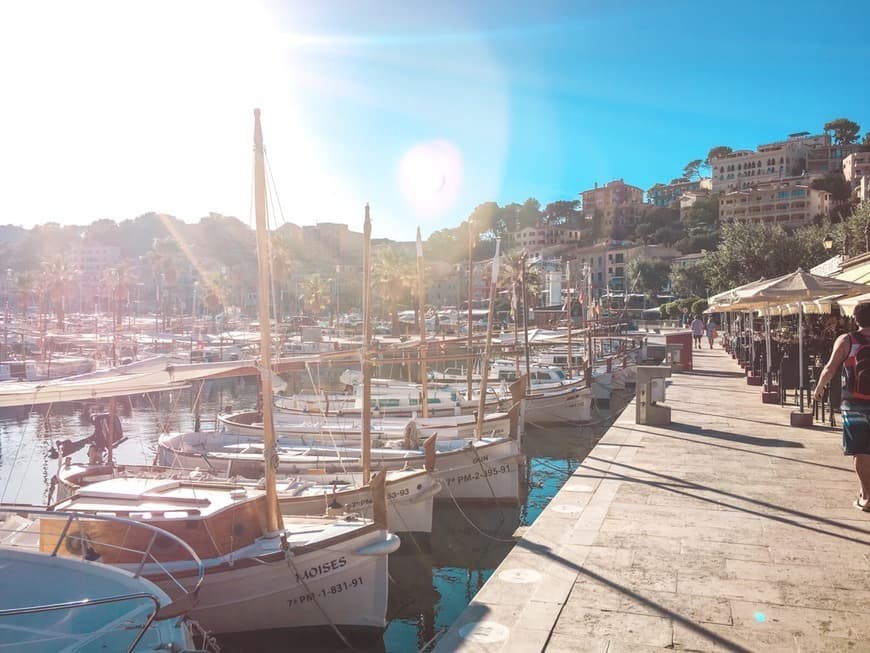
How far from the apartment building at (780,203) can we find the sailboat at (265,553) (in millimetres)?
121610

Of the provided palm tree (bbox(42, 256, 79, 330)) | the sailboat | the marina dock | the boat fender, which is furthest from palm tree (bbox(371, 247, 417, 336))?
the boat fender

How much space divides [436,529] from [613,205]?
6536 inches

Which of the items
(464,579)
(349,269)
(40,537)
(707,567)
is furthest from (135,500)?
(349,269)

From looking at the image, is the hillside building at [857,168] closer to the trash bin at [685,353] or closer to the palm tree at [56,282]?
the trash bin at [685,353]

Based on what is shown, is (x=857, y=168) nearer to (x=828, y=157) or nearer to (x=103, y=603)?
(x=828, y=157)

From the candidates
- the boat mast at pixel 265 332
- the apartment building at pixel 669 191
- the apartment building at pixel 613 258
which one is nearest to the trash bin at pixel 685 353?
the boat mast at pixel 265 332

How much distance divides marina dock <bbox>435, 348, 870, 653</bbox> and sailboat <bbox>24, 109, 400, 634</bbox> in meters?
3.00

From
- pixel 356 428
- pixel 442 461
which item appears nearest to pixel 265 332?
pixel 442 461

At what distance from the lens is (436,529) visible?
17172mm

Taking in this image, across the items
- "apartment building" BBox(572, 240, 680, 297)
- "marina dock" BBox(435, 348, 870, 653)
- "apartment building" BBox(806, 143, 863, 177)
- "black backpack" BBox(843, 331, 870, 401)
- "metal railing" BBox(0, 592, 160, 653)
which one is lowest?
"marina dock" BBox(435, 348, 870, 653)

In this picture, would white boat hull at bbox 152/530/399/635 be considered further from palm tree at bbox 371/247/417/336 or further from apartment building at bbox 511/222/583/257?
apartment building at bbox 511/222/583/257

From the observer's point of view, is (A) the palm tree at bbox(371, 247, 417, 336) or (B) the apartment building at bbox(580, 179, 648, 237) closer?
(A) the palm tree at bbox(371, 247, 417, 336)

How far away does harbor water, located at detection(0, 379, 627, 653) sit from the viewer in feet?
38.8

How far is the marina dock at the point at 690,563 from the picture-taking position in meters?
5.78
